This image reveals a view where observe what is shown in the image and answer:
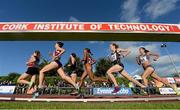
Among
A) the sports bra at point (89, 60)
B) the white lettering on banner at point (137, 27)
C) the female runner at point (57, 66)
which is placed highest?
the white lettering on banner at point (137, 27)

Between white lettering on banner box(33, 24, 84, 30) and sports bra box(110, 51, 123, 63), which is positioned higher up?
white lettering on banner box(33, 24, 84, 30)

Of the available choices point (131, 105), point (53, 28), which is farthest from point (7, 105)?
point (53, 28)

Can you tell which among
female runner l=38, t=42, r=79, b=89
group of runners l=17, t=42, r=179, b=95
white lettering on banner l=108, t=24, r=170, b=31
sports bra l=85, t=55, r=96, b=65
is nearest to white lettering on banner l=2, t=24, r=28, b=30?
group of runners l=17, t=42, r=179, b=95

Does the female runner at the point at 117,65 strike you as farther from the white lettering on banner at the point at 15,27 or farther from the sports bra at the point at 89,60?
the white lettering on banner at the point at 15,27

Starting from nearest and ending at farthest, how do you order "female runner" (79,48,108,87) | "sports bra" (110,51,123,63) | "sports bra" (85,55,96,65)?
"sports bra" (110,51,123,63) < "female runner" (79,48,108,87) < "sports bra" (85,55,96,65)

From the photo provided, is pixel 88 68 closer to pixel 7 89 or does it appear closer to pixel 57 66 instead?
pixel 57 66

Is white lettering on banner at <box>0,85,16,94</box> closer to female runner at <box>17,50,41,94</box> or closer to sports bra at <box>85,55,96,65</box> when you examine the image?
female runner at <box>17,50,41,94</box>

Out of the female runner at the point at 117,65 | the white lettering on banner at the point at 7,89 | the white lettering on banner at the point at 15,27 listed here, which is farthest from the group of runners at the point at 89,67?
the white lettering on banner at the point at 7,89

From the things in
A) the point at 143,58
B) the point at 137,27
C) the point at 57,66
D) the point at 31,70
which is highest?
the point at 137,27

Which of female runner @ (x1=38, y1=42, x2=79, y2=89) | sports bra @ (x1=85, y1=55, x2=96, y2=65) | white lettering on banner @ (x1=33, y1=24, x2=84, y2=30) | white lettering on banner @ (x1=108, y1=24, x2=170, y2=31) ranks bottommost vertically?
female runner @ (x1=38, y1=42, x2=79, y2=89)

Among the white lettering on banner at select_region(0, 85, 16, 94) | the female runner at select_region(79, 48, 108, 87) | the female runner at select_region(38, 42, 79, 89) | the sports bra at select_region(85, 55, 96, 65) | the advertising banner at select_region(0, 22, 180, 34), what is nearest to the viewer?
the female runner at select_region(38, 42, 79, 89)

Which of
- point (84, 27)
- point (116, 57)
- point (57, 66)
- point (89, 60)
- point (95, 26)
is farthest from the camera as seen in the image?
point (95, 26)

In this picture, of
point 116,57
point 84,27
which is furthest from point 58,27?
point 116,57

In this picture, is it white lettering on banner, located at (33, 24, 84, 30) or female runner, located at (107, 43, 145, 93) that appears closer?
female runner, located at (107, 43, 145, 93)
